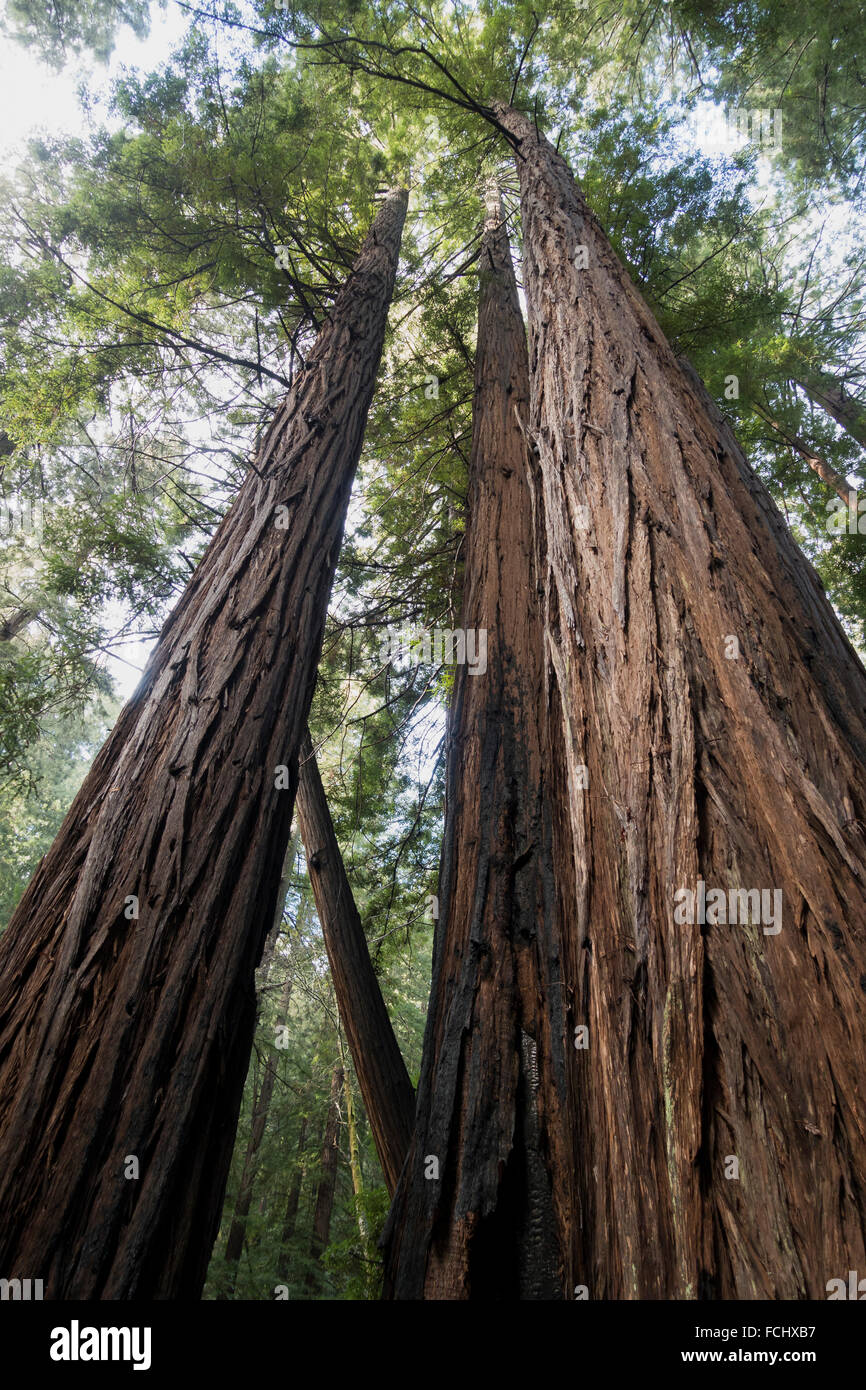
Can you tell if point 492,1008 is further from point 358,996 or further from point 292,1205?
point 292,1205

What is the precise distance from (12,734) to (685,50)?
10241 mm

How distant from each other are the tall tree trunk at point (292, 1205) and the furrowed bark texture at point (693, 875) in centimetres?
1122

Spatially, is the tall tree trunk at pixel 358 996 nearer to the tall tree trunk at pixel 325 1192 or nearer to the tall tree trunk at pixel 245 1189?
the tall tree trunk at pixel 245 1189

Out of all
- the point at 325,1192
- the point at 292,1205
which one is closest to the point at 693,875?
the point at 325,1192

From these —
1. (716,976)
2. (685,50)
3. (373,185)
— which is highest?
(685,50)

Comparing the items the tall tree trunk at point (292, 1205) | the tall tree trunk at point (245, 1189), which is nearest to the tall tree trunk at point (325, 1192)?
the tall tree trunk at point (292, 1205)

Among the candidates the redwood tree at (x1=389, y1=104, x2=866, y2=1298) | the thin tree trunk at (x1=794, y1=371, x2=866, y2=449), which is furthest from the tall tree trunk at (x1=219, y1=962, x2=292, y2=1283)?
the thin tree trunk at (x1=794, y1=371, x2=866, y2=449)

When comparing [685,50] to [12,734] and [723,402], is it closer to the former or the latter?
[723,402]

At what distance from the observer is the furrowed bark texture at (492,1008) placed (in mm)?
1540

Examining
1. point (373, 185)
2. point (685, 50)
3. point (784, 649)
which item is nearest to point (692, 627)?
point (784, 649)

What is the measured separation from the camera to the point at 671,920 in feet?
3.76

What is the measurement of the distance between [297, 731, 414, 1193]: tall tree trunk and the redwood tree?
2.05 metres

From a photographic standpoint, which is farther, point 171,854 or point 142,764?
point 142,764

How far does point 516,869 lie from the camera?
7.44ft
